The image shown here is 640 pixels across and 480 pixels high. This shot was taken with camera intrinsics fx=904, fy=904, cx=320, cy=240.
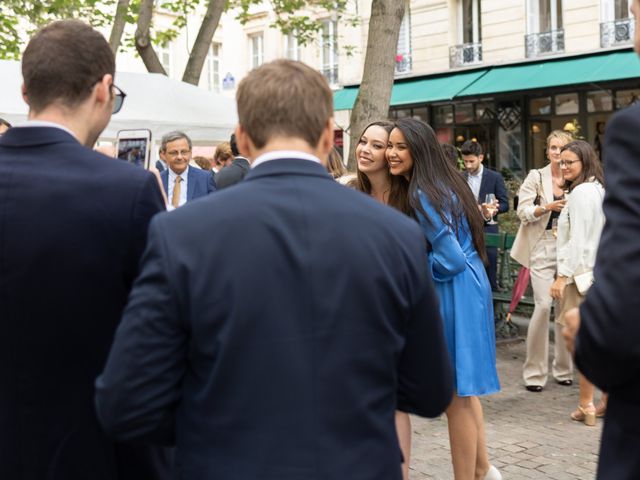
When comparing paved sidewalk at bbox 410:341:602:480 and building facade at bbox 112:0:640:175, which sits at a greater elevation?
building facade at bbox 112:0:640:175

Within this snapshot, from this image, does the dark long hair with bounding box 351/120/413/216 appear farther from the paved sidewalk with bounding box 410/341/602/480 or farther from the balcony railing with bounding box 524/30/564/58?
the balcony railing with bounding box 524/30/564/58

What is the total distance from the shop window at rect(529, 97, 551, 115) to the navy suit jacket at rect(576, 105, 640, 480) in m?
22.9

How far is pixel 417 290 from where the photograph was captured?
2.10 m

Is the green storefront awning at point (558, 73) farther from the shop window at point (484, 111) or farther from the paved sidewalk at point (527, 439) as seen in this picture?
the paved sidewalk at point (527, 439)

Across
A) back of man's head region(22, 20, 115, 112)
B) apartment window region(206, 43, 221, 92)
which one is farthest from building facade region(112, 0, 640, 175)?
back of man's head region(22, 20, 115, 112)

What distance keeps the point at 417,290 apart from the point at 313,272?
28 cm

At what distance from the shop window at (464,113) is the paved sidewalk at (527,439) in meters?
19.0

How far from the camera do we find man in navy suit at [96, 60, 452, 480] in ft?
6.38

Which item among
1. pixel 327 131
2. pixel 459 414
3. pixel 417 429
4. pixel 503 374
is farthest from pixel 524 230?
pixel 327 131

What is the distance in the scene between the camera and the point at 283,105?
6.78 feet

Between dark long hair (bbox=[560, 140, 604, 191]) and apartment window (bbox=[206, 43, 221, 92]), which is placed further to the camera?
apartment window (bbox=[206, 43, 221, 92])

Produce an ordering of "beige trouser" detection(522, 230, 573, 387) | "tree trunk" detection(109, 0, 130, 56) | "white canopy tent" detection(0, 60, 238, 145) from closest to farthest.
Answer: "beige trouser" detection(522, 230, 573, 387)
"white canopy tent" detection(0, 60, 238, 145)
"tree trunk" detection(109, 0, 130, 56)

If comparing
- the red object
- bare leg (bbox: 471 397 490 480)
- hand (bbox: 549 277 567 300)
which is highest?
hand (bbox: 549 277 567 300)

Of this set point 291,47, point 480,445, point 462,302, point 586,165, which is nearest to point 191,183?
point 586,165
